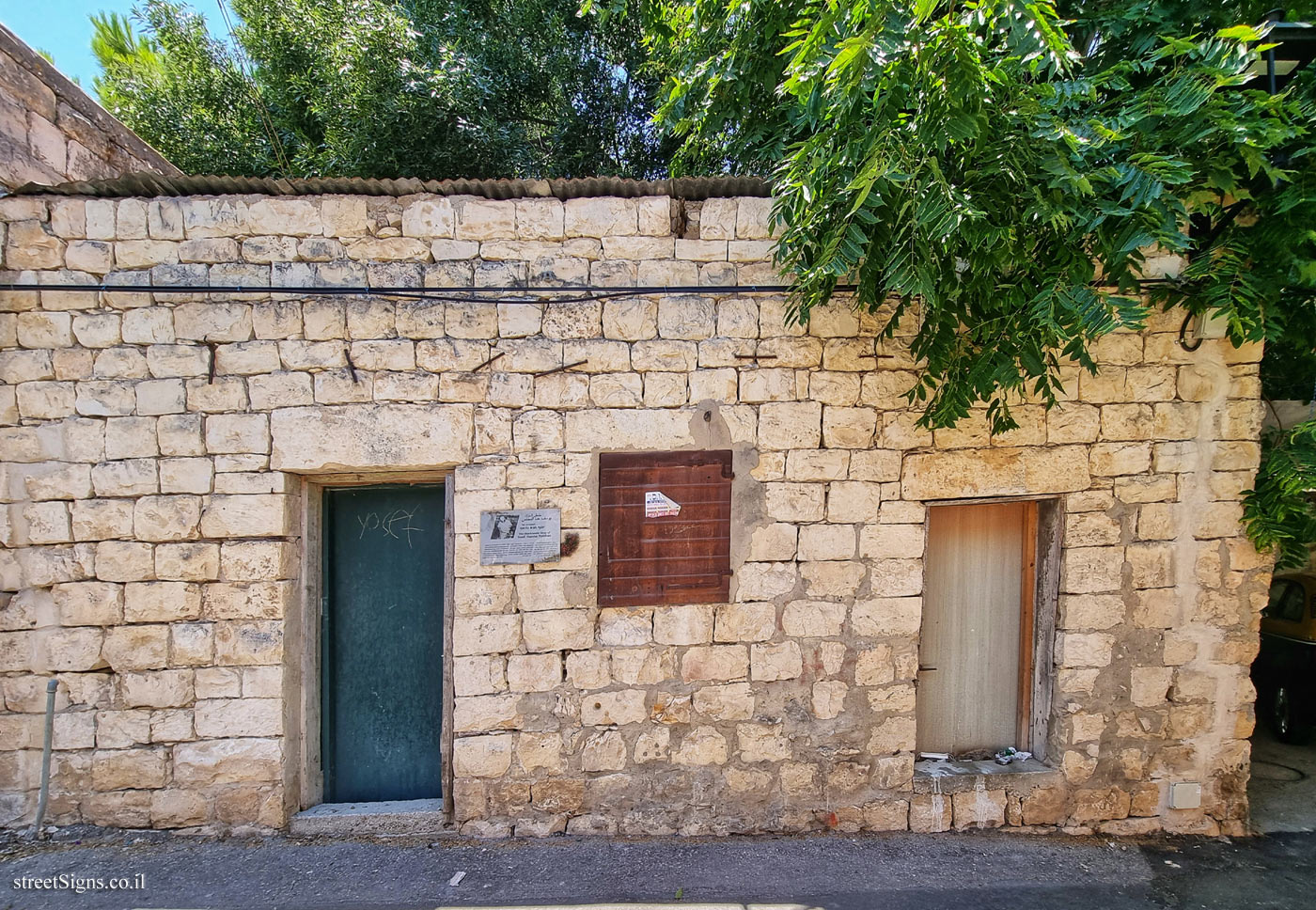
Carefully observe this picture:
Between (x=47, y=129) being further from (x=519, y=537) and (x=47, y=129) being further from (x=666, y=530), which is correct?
(x=666, y=530)

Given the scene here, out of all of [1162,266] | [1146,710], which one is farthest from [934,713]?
[1162,266]

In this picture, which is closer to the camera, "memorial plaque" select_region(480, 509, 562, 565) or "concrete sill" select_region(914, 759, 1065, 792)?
"memorial plaque" select_region(480, 509, 562, 565)

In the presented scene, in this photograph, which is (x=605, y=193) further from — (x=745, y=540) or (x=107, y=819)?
(x=107, y=819)

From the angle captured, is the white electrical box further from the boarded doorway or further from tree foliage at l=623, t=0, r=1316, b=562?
tree foliage at l=623, t=0, r=1316, b=562

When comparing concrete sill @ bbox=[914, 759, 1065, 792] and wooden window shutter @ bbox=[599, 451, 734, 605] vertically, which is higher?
wooden window shutter @ bbox=[599, 451, 734, 605]

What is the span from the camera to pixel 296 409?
142 inches

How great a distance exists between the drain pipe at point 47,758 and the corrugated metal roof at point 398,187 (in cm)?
277

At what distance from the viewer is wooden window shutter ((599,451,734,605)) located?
374cm

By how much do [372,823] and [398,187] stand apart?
3.68m

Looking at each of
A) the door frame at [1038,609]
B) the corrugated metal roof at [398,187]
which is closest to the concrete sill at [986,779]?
the door frame at [1038,609]

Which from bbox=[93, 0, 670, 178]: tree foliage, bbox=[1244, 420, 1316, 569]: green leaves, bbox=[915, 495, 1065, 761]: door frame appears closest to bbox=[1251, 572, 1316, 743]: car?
bbox=[1244, 420, 1316, 569]: green leaves

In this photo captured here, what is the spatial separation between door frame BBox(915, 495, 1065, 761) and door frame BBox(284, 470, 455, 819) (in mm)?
2862

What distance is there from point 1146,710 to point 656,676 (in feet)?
9.93

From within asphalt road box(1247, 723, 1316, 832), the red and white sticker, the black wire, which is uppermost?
the black wire
